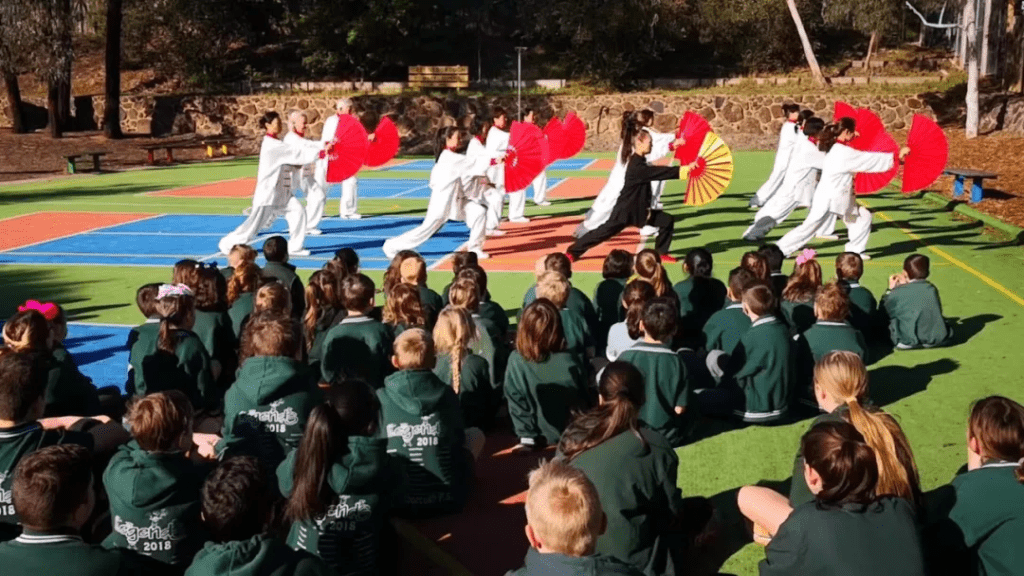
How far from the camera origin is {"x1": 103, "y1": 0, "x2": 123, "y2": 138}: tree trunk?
3472 centimetres

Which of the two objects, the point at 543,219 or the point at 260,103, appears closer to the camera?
the point at 543,219

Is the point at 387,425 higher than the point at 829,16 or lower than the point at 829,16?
lower

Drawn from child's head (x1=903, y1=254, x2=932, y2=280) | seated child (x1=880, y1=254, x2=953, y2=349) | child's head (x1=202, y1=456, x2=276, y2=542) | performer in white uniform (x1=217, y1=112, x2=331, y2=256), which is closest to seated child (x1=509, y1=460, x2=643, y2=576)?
child's head (x1=202, y1=456, x2=276, y2=542)

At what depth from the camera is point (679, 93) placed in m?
39.9

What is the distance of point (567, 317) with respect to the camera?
8250 mm

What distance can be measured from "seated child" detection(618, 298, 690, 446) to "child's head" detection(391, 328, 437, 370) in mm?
1462

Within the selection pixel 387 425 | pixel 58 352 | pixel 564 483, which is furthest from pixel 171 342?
pixel 564 483


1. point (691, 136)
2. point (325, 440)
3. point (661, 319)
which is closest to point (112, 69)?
point (691, 136)

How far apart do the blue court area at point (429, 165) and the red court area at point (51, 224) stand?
1094cm

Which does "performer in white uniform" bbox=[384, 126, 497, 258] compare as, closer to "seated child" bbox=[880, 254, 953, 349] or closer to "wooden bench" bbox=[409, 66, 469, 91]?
"seated child" bbox=[880, 254, 953, 349]

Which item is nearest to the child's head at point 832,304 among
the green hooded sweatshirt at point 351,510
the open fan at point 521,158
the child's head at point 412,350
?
the child's head at point 412,350

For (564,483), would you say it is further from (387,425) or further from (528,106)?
(528,106)

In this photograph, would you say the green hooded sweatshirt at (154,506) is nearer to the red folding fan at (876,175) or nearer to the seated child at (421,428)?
the seated child at (421,428)

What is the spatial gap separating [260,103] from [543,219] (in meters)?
24.7
